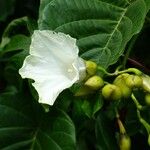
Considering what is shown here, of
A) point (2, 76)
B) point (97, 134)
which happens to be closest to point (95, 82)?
point (97, 134)

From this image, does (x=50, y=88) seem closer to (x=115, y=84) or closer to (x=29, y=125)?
(x=115, y=84)

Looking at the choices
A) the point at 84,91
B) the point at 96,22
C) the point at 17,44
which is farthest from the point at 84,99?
the point at 17,44

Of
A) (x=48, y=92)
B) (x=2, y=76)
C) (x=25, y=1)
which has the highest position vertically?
(x=48, y=92)

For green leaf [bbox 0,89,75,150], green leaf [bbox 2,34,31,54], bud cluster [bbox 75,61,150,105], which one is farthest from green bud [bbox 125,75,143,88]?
green leaf [bbox 2,34,31,54]

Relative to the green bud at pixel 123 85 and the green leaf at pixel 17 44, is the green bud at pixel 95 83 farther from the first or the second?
the green leaf at pixel 17 44

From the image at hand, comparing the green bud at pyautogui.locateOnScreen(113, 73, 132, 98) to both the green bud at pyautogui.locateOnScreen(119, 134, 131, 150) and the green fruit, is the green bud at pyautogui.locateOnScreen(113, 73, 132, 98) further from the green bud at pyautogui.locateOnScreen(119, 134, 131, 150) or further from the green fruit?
the green bud at pyautogui.locateOnScreen(119, 134, 131, 150)

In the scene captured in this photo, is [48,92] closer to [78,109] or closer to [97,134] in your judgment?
[78,109]
